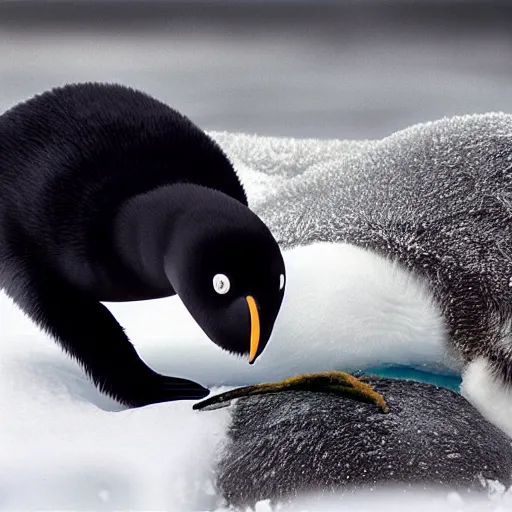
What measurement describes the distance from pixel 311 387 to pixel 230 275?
0.44 ft

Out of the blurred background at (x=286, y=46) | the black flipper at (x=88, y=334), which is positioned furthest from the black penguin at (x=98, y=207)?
the blurred background at (x=286, y=46)

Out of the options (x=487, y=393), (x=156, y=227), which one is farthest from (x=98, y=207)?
(x=487, y=393)

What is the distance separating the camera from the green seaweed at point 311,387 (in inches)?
21.2

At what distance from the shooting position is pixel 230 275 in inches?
17.6

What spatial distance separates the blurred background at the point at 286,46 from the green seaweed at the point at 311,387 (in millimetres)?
525

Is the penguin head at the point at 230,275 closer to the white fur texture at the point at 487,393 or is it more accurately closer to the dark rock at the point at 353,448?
the dark rock at the point at 353,448

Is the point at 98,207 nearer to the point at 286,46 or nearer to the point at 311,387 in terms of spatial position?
the point at 311,387

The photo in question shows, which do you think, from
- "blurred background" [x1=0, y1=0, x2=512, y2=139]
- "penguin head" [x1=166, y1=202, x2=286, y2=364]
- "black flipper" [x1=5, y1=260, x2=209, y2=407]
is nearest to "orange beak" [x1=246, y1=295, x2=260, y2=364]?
"penguin head" [x1=166, y1=202, x2=286, y2=364]

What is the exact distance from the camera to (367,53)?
1079 mm

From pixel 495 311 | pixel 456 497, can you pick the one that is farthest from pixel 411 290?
pixel 456 497

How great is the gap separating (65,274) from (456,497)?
27cm

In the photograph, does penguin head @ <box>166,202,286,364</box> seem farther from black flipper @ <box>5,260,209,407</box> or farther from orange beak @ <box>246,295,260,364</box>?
black flipper @ <box>5,260,209,407</box>

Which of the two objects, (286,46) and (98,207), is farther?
(286,46)

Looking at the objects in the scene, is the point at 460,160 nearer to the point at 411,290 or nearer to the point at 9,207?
the point at 411,290
